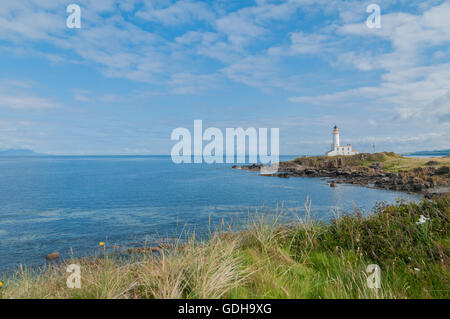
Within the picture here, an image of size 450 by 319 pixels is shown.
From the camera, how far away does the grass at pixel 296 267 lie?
13.6 feet

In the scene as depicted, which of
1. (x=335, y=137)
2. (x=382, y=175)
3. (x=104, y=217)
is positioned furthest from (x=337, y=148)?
(x=104, y=217)

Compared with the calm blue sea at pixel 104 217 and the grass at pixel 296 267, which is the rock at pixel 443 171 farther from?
the grass at pixel 296 267

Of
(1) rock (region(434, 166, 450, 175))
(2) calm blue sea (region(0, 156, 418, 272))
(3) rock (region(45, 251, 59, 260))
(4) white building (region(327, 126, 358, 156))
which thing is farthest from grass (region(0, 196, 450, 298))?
(4) white building (region(327, 126, 358, 156))

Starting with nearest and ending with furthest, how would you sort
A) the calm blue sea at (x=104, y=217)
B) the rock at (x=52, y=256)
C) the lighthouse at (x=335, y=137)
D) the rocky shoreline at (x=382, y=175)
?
the rock at (x=52, y=256)
the calm blue sea at (x=104, y=217)
the rocky shoreline at (x=382, y=175)
the lighthouse at (x=335, y=137)

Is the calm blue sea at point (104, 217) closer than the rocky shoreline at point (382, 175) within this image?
Yes

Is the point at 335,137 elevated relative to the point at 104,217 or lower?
elevated

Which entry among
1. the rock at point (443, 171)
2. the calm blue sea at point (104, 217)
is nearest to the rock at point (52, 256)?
the calm blue sea at point (104, 217)

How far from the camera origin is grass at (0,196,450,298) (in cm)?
416

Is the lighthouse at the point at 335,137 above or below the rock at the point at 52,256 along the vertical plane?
above

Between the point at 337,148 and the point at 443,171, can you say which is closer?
the point at 443,171

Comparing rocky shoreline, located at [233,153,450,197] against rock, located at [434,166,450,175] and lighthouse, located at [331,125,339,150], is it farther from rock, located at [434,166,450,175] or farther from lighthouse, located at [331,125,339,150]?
lighthouse, located at [331,125,339,150]

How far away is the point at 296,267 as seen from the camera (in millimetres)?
5359

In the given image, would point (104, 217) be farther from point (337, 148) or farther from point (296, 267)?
point (337, 148)

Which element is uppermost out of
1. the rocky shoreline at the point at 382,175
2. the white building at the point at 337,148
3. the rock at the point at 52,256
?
the white building at the point at 337,148
